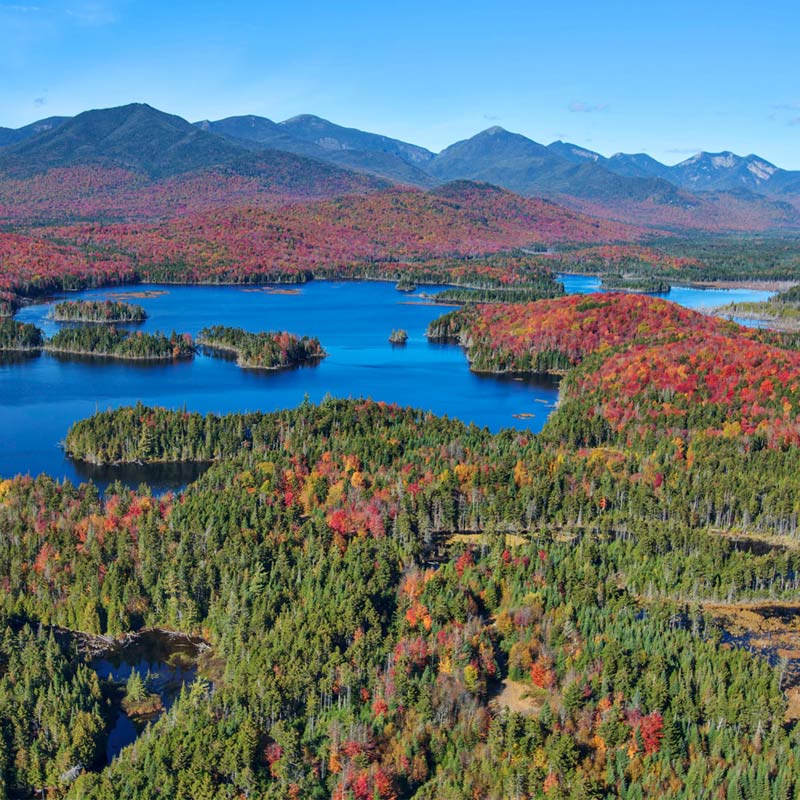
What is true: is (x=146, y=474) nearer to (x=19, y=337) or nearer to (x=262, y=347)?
(x=262, y=347)

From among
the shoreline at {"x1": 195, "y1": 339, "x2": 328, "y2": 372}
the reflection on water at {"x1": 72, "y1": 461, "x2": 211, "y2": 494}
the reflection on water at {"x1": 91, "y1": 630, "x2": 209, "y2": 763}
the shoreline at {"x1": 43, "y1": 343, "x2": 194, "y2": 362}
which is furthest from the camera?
the shoreline at {"x1": 43, "y1": 343, "x2": 194, "y2": 362}

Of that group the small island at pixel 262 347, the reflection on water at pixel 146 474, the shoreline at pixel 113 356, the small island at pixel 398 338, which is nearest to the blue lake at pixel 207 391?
the reflection on water at pixel 146 474

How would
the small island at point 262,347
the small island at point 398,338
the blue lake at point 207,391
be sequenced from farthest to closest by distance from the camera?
the small island at point 398,338 → the small island at point 262,347 → the blue lake at point 207,391

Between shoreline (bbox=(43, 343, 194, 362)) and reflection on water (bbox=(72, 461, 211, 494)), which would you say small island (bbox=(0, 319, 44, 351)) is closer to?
shoreline (bbox=(43, 343, 194, 362))

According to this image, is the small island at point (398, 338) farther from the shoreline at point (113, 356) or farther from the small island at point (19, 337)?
the small island at point (19, 337)

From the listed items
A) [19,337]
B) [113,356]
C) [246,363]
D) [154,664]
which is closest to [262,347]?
[246,363]

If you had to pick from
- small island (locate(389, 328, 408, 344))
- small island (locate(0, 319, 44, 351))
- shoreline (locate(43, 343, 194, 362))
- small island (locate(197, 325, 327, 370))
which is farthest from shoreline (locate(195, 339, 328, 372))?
small island (locate(0, 319, 44, 351))
